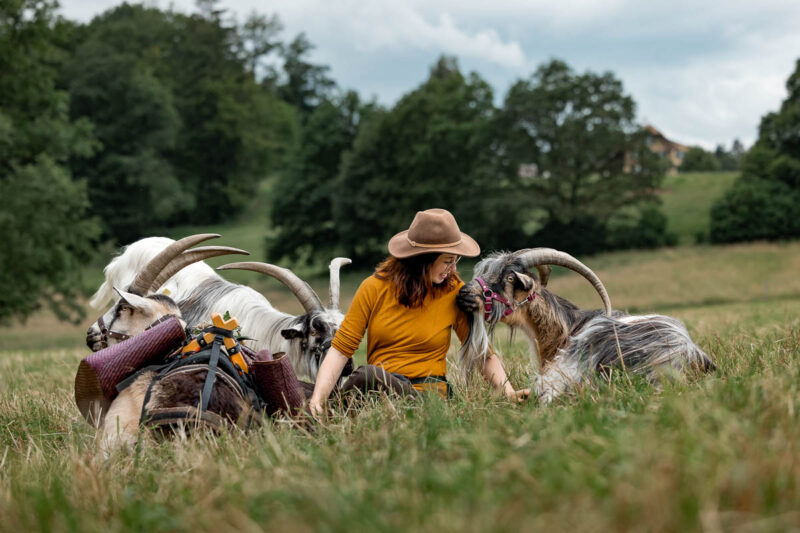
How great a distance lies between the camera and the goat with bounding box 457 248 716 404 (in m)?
5.00

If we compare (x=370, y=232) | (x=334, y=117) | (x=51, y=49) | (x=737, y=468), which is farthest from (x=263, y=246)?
(x=737, y=468)

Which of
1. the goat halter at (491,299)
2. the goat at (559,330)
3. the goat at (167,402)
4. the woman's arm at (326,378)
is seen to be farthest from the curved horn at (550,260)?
the goat at (167,402)

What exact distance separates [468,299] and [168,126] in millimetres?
57020

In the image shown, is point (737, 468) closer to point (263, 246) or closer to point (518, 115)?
point (518, 115)

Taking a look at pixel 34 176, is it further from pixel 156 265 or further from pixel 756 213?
pixel 756 213

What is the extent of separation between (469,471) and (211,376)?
2058mm

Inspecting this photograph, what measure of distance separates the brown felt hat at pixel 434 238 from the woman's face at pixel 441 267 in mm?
102

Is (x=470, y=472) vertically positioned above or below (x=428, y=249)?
below

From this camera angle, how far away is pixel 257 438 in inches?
144

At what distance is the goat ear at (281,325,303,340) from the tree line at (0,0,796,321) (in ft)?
63.6

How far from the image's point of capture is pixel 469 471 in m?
2.48

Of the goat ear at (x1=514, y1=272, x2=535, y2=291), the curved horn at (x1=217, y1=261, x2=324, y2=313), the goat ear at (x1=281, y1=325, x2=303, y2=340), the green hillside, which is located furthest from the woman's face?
the green hillside

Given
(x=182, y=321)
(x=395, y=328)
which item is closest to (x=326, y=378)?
(x=395, y=328)

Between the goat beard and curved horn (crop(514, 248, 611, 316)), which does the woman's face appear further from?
curved horn (crop(514, 248, 611, 316))
